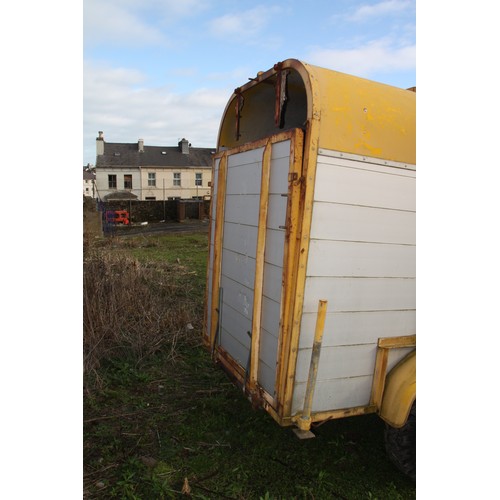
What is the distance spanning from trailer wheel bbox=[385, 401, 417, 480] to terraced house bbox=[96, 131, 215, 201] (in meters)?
37.8

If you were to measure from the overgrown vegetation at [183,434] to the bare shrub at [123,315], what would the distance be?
18 mm

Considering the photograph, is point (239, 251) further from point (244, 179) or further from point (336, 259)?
point (336, 259)

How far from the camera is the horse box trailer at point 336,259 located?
8.64 feet

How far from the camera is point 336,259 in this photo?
2.74 meters

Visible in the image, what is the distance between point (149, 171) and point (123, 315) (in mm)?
36568

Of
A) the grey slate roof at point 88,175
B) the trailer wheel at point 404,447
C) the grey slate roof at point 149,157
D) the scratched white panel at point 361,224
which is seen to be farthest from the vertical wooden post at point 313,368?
the grey slate roof at point 88,175

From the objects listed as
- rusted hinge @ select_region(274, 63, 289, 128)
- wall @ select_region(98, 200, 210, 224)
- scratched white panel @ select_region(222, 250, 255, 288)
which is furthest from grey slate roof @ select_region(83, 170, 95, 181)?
rusted hinge @ select_region(274, 63, 289, 128)

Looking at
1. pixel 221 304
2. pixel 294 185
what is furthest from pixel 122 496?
pixel 294 185

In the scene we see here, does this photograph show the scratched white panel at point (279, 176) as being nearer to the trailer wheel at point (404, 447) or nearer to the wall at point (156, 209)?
the trailer wheel at point (404, 447)

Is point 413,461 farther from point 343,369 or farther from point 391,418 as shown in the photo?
point 343,369

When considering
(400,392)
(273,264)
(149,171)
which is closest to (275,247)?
(273,264)

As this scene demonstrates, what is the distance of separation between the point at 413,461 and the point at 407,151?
89.6 inches

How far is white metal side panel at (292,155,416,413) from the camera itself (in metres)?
2.68

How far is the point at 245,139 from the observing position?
417cm
